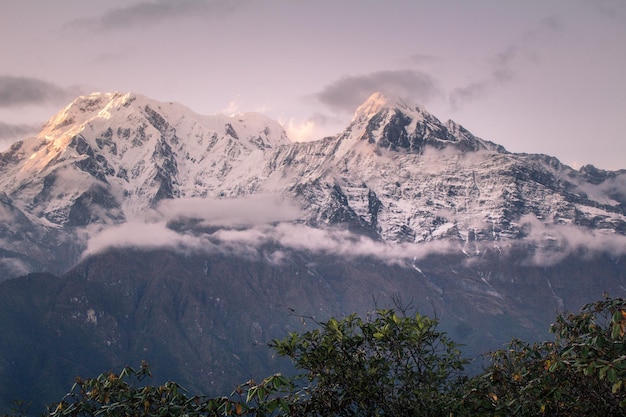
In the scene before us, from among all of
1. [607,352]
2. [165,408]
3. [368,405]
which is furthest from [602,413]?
[165,408]

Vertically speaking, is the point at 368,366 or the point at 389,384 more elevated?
the point at 368,366

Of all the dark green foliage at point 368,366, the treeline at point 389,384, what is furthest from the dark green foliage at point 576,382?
the dark green foliage at point 368,366

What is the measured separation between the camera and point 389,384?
87.4ft

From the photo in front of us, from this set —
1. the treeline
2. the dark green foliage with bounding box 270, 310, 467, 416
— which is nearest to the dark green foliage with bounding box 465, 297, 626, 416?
the treeline

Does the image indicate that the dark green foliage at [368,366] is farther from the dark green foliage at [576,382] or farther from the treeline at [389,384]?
the dark green foliage at [576,382]

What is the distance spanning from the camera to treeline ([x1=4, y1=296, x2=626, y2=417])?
949 inches

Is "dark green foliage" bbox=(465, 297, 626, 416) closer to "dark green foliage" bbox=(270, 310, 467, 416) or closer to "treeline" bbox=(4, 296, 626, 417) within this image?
"treeline" bbox=(4, 296, 626, 417)

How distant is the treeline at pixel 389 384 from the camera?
2409 centimetres

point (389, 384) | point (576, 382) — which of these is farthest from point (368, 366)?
point (576, 382)

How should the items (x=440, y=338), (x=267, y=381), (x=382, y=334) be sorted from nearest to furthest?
(x=267, y=381) < (x=382, y=334) < (x=440, y=338)

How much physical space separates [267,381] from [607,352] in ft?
37.8

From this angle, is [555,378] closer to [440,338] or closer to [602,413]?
[602,413]

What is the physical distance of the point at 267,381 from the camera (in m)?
21.7

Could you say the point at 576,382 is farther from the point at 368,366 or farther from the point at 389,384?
the point at 368,366
